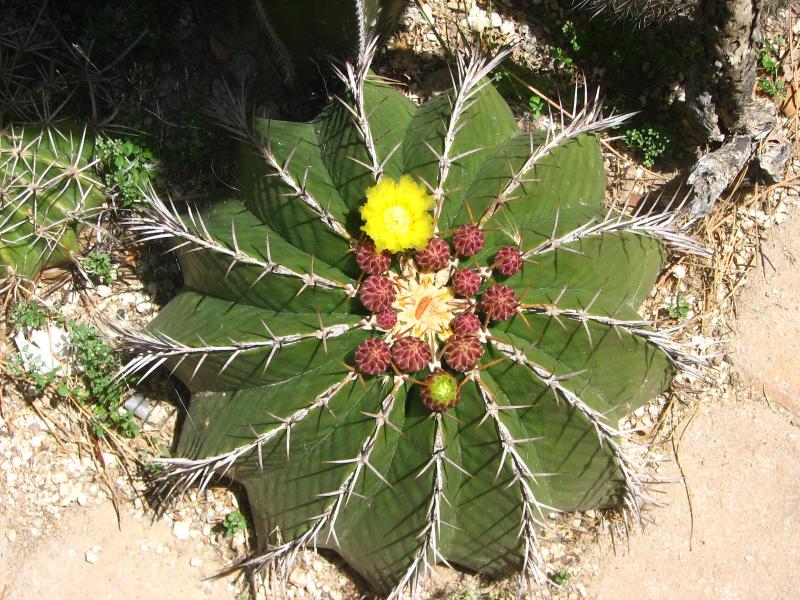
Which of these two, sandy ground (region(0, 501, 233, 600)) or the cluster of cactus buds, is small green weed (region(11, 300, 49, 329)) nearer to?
sandy ground (region(0, 501, 233, 600))

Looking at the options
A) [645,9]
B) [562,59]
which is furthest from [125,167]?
[645,9]

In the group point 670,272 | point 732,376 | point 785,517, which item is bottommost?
point 785,517

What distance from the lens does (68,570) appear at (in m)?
2.87

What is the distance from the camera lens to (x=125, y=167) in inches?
117

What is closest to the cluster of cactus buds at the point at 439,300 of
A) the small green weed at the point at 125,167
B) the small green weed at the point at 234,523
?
the small green weed at the point at 234,523

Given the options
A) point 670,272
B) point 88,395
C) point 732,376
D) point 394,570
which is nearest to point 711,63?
point 670,272

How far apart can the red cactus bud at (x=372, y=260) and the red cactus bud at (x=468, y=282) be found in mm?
210

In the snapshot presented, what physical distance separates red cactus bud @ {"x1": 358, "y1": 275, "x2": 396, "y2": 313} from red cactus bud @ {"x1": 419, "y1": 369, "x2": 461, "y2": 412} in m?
0.25

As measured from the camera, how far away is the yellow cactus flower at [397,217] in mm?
2074

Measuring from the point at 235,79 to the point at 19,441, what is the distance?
1.72m

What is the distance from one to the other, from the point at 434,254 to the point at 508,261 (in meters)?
0.22

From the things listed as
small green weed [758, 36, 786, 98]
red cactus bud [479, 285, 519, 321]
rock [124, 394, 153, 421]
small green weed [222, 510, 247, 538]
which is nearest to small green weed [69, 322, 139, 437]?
rock [124, 394, 153, 421]

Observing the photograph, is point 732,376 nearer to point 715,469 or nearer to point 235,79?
point 715,469

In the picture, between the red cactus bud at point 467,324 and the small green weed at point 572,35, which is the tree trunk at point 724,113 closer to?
the small green weed at point 572,35
